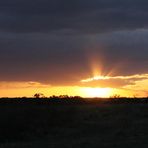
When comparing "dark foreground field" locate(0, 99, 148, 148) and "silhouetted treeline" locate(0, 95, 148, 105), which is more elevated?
"silhouetted treeline" locate(0, 95, 148, 105)

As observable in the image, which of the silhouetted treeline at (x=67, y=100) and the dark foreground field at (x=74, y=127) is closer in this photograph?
the dark foreground field at (x=74, y=127)

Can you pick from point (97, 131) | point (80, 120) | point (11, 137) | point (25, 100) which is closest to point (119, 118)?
point (80, 120)

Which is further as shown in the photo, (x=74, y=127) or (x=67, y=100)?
(x=67, y=100)

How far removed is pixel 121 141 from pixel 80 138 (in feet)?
12.8

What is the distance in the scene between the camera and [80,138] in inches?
1475

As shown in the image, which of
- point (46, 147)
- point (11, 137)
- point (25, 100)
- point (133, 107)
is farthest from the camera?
point (25, 100)

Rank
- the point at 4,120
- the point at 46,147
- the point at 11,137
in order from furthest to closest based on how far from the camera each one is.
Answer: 1. the point at 4,120
2. the point at 11,137
3. the point at 46,147

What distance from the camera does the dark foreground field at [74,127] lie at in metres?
34.2

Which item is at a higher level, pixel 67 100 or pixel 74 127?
pixel 67 100

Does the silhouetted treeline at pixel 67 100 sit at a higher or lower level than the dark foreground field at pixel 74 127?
higher

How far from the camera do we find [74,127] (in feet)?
144

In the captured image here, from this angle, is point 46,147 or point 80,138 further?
point 80,138

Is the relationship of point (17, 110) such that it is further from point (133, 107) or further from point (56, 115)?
point (133, 107)

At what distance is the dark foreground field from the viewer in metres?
34.2
